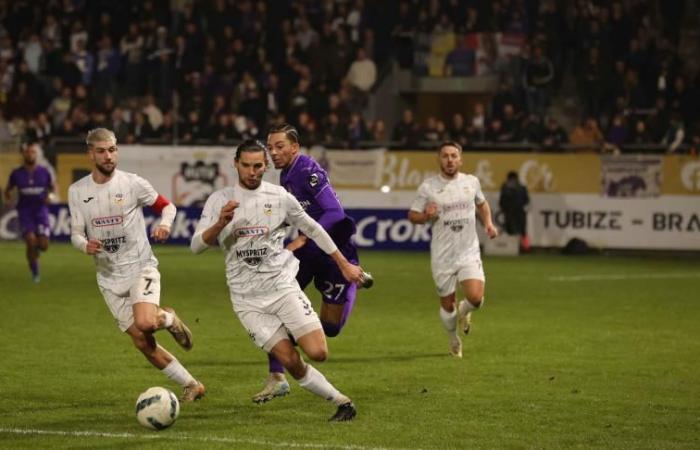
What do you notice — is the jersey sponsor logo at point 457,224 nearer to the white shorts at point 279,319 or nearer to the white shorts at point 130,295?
the white shorts at point 130,295

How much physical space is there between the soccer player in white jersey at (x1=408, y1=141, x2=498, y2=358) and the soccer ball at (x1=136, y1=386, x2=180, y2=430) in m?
5.31

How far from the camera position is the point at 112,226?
1087cm

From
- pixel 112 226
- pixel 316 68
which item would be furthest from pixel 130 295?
pixel 316 68

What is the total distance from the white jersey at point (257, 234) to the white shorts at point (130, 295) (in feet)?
3.03

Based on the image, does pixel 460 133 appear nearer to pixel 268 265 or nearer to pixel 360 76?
pixel 360 76

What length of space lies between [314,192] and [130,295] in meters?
1.87

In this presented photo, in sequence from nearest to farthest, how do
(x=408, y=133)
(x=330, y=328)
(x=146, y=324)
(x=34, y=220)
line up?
(x=146, y=324) < (x=330, y=328) < (x=34, y=220) < (x=408, y=133)

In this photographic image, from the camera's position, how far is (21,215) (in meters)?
22.5

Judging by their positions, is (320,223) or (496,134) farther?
(496,134)

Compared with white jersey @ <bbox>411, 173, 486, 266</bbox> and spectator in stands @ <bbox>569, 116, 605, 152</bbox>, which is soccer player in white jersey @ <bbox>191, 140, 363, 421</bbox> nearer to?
white jersey @ <bbox>411, 173, 486, 266</bbox>

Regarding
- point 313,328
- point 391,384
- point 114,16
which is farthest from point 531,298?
point 114,16

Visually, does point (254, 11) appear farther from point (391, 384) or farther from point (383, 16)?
point (391, 384)

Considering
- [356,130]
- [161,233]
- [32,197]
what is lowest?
[32,197]

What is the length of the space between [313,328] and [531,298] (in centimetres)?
1055
